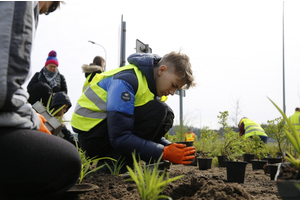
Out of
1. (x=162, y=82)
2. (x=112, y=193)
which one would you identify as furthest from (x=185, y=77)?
(x=112, y=193)

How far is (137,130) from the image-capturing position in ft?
8.46

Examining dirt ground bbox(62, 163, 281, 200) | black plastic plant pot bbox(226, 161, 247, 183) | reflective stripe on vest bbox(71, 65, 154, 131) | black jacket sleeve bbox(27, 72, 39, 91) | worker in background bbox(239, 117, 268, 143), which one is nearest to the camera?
dirt ground bbox(62, 163, 281, 200)

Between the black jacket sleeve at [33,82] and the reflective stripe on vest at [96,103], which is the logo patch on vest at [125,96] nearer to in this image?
the reflective stripe on vest at [96,103]

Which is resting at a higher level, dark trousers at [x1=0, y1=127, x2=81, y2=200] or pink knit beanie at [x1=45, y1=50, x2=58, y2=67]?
pink knit beanie at [x1=45, y1=50, x2=58, y2=67]

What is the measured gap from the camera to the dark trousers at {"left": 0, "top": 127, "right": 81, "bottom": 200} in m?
1.15

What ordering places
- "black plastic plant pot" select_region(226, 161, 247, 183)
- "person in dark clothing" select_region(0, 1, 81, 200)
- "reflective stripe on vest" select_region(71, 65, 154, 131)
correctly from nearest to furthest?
"person in dark clothing" select_region(0, 1, 81, 200), "reflective stripe on vest" select_region(71, 65, 154, 131), "black plastic plant pot" select_region(226, 161, 247, 183)

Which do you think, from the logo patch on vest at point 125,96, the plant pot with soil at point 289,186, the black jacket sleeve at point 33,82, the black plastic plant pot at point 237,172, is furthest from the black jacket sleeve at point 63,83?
the plant pot with soil at point 289,186

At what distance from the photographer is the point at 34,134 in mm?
1234

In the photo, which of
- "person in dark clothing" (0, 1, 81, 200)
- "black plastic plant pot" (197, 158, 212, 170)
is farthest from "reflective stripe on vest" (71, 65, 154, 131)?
"black plastic plant pot" (197, 158, 212, 170)

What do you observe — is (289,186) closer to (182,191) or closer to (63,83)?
(182,191)

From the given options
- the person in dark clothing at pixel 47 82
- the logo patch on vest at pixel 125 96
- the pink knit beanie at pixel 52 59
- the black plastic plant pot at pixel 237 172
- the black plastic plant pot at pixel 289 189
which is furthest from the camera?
the pink knit beanie at pixel 52 59

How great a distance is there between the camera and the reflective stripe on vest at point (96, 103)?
2.55 m

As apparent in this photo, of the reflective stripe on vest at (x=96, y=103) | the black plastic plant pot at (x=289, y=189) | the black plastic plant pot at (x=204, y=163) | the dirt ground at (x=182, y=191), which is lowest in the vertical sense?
the black plastic plant pot at (x=204, y=163)

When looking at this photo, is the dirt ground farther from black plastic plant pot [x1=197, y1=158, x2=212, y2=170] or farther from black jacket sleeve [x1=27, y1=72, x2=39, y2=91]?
black jacket sleeve [x1=27, y1=72, x2=39, y2=91]
